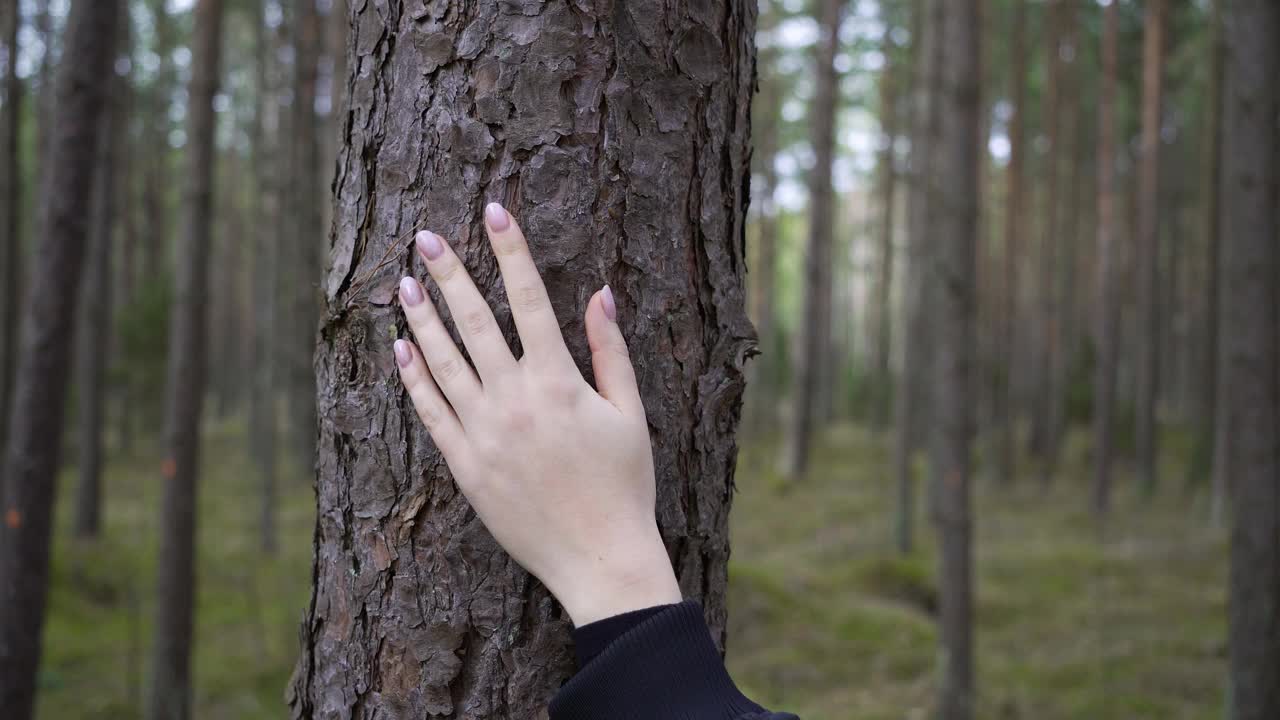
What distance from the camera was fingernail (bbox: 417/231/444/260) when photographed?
3.73 feet

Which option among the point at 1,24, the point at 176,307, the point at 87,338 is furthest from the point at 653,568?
the point at 87,338

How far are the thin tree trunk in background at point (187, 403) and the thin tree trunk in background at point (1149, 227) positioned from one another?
11152 millimetres

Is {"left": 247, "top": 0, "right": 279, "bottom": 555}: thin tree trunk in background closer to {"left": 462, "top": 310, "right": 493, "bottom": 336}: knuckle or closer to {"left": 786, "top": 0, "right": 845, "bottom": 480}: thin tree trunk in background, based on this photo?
{"left": 786, "top": 0, "right": 845, "bottom": 480}: thin tree trunk in background

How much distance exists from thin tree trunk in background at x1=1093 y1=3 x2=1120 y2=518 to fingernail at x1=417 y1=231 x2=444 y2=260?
39.8ft

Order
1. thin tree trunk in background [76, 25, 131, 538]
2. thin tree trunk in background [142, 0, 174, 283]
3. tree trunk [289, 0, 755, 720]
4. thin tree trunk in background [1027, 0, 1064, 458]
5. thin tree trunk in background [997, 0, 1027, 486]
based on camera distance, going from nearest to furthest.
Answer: tree trunk [289, 0, 755, 720] < thin tree trunk in background [76, 25, 131, 538] < thin tree trunk in background [997, 0, 1027, 486] < thin tree trunk in background [1027, 0, 1064, 458] < thin tree trunk in background [142, 0, 174, 283]

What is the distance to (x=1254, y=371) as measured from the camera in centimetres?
408

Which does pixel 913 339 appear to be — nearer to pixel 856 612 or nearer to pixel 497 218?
pixel 856 612

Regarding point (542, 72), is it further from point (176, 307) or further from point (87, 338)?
point (87, 338)

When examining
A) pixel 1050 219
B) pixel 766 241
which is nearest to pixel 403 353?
pixel 1050 219

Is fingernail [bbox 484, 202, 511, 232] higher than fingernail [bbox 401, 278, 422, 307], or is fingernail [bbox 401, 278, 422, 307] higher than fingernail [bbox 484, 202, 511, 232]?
fingernail [bbox 484, 202, 511, 232]

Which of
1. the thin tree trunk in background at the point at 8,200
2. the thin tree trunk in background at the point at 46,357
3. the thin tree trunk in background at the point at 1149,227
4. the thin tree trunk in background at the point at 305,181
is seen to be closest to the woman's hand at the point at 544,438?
the thin tree trunk in background at the point at 46,357

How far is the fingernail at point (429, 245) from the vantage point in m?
1.14

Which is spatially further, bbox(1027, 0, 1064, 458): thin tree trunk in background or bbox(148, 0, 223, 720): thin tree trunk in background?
bbox(1027, 0, 1064, 458): thin tree trunk in background

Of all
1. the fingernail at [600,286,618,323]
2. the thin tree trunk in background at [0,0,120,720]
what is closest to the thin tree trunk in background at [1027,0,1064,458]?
the thin tree trunk in background at [0,0,120,720]
